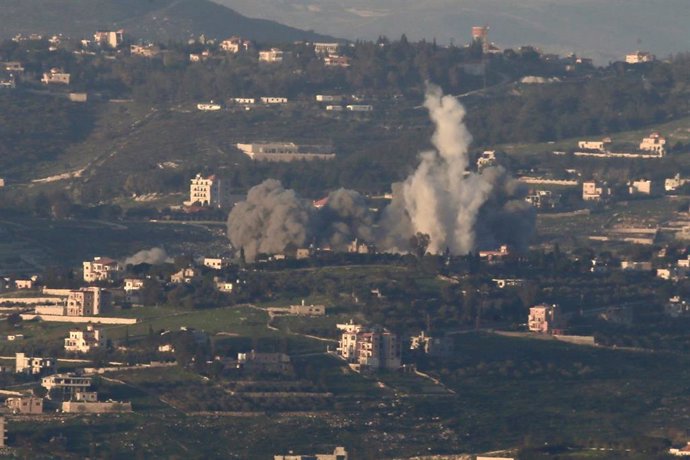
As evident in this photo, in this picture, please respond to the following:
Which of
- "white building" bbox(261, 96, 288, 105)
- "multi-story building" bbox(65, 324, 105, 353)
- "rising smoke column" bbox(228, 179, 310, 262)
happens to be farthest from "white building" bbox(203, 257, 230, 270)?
"white building" bbox(261, 96, 288, 105)

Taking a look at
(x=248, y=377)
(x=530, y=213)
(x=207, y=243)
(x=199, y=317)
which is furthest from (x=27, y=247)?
(x=248, y=377)

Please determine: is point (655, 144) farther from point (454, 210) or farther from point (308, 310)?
point (308, 310)

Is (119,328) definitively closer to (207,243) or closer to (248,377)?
(248,377)

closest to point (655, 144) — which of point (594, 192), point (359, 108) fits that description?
point (594, 192)

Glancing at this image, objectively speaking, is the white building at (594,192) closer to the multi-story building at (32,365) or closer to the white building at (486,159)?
the white building at (486,159)

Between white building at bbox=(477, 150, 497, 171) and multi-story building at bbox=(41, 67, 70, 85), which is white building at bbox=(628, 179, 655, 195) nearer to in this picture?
white building at bbox=(477, 150, 497, 171)

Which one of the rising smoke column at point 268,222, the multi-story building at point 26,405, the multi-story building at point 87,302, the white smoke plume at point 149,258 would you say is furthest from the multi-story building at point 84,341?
the rising smoke column at point 268,222
